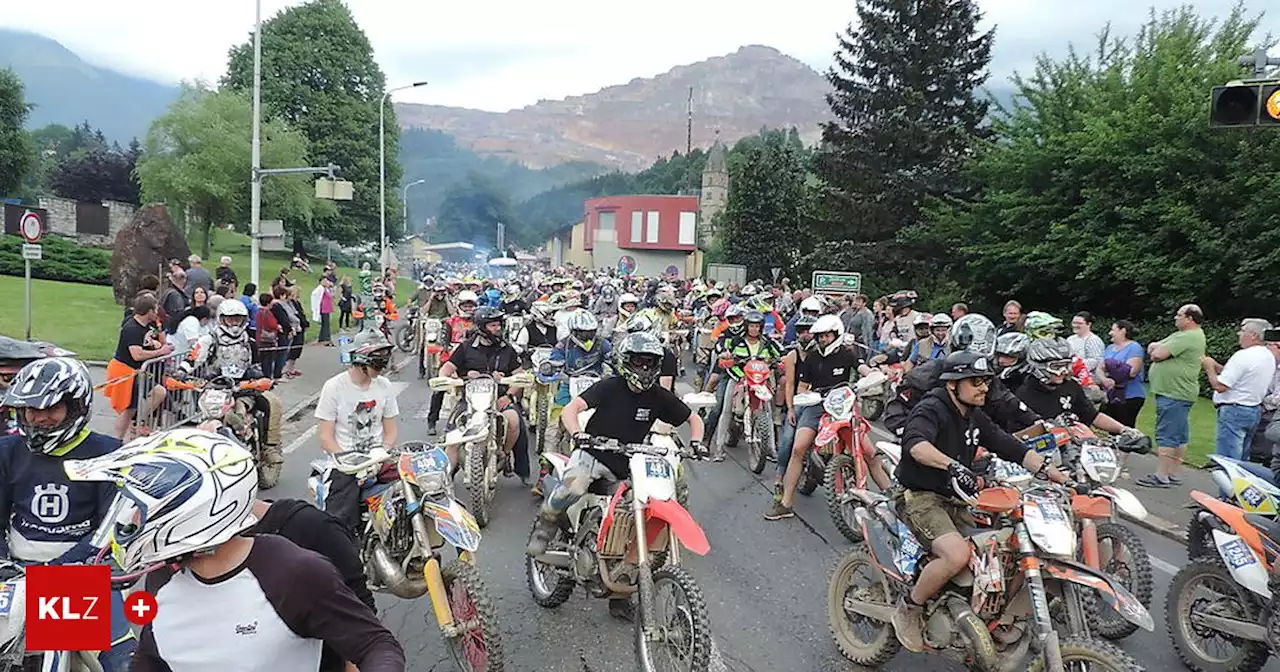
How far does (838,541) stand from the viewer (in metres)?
7.29

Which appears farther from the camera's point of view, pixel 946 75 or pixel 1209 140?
pixel 946 75

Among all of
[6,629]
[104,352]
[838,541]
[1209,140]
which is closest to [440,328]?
[104,352]

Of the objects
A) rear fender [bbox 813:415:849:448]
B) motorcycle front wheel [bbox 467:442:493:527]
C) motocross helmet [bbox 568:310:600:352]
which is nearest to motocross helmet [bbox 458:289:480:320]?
motocross helmet [bbox 568:310:600:352]

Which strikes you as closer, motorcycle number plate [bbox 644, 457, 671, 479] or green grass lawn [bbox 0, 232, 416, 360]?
motorcycle number plate [bbox 644, 457, 671, 479]

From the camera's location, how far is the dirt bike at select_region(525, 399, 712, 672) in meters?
4.29

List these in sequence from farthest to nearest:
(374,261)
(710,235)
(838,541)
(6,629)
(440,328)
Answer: (710,235) → (374,261) → (440,328) → (838,541) → (6,629)

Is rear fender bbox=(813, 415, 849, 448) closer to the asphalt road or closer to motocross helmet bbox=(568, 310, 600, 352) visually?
the asphalt road

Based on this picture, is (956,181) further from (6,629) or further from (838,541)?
(6,629)

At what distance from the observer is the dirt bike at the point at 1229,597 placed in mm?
4559

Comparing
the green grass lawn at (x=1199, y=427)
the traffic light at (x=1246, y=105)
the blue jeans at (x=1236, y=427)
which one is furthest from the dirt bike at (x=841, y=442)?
the green grass lawn at (x=1199, y=427)

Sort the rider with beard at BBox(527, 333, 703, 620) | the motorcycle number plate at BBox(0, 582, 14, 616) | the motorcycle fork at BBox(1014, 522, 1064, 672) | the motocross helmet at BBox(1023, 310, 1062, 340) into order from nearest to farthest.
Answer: the motorcycle number plate at BBox(0, 582, 14, 616)
the motorcycle fork at BBox(1014, 522, 1064, 672)
the rider with beard at BBox(527, 333, 703, 620)
the motocross helmet at BBox(1023, 310, 1062, 340)

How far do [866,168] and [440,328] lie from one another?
59.9ft

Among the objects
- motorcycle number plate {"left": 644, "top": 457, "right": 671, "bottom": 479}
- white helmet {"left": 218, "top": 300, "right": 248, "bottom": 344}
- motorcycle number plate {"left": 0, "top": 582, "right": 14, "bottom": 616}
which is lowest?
motorcycle number plate {"left": 0, "top": 582, "right": 14, "bottom": 616}

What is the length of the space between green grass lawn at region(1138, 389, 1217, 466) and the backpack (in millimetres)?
4302
